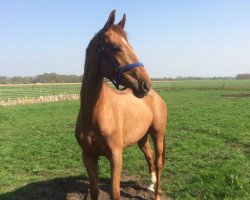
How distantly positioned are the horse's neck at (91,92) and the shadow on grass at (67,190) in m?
2.43

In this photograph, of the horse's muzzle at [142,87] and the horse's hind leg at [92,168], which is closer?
the horse's muzzle at [142,87]

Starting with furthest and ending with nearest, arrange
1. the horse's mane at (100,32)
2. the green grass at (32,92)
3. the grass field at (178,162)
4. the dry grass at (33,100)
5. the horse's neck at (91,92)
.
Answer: the green grass at (32,92), the dry grass at (33,100), the grass field at (178,162), the horse's neck at (91,92), the horse's mane at (100,32)

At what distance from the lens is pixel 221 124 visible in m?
14.8

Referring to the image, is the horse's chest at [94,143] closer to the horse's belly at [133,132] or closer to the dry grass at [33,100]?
the horse's belly at [133,132]

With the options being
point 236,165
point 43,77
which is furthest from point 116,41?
point 43,77

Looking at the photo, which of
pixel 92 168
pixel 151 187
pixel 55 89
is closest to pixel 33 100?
pixel 151 187

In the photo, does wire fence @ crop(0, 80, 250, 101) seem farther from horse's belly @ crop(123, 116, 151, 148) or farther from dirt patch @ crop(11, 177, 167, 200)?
horse's belly @ crop(123, 116, 151, 148)

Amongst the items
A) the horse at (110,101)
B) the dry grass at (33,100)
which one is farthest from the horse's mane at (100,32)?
the dry grass at (33,100)

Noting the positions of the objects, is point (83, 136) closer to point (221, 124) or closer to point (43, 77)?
point (221, 124)

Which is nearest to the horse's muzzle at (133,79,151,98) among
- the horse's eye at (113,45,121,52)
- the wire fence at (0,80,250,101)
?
the horse's eye at (113,45,121,52)

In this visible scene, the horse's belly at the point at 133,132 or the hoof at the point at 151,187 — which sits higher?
the horse's belly at the point at 133,132

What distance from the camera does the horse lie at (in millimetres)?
3857

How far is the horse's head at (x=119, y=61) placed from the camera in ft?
12.4

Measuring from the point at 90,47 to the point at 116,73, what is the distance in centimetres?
63
